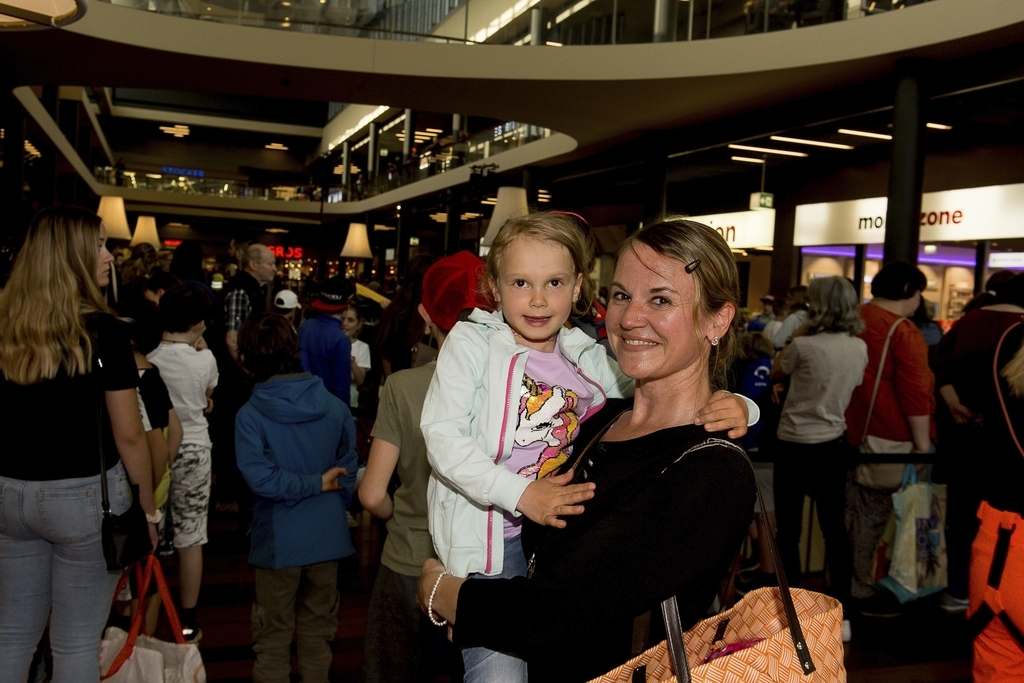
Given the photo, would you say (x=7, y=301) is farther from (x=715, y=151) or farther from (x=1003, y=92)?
(x=715, y=151)

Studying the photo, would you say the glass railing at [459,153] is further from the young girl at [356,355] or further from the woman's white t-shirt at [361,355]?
the woman's white t-shirt at [361,355]

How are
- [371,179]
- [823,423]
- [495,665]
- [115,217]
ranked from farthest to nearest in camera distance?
[371,179], [115,217], [823,423], [495,665]

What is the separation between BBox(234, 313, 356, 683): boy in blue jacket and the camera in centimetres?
307

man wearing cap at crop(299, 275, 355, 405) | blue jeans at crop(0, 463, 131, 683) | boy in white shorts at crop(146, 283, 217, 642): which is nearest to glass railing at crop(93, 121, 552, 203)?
man wearing cap at crop(299, 275, 355, 405)

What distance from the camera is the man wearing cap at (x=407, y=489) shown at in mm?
2377

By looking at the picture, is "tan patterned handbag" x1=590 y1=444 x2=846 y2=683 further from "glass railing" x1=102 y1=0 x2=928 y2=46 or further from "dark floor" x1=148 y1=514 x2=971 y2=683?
"glass railing" x1=102 y1=0 x2=928 y2=46

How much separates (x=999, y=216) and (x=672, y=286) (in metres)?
10.1

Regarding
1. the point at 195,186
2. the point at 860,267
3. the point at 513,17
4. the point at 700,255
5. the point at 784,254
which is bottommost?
the point at 700,255

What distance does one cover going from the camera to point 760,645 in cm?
117

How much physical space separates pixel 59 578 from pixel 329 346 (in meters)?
2.85

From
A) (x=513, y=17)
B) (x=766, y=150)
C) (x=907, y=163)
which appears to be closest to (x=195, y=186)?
(x=513, y=17)

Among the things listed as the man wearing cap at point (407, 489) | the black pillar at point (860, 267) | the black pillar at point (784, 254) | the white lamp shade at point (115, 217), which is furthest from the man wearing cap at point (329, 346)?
the black pillar at point (784, 254)

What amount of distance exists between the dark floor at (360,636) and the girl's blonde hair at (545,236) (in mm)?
2488

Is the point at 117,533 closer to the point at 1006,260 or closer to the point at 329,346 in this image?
the point at 329,346
